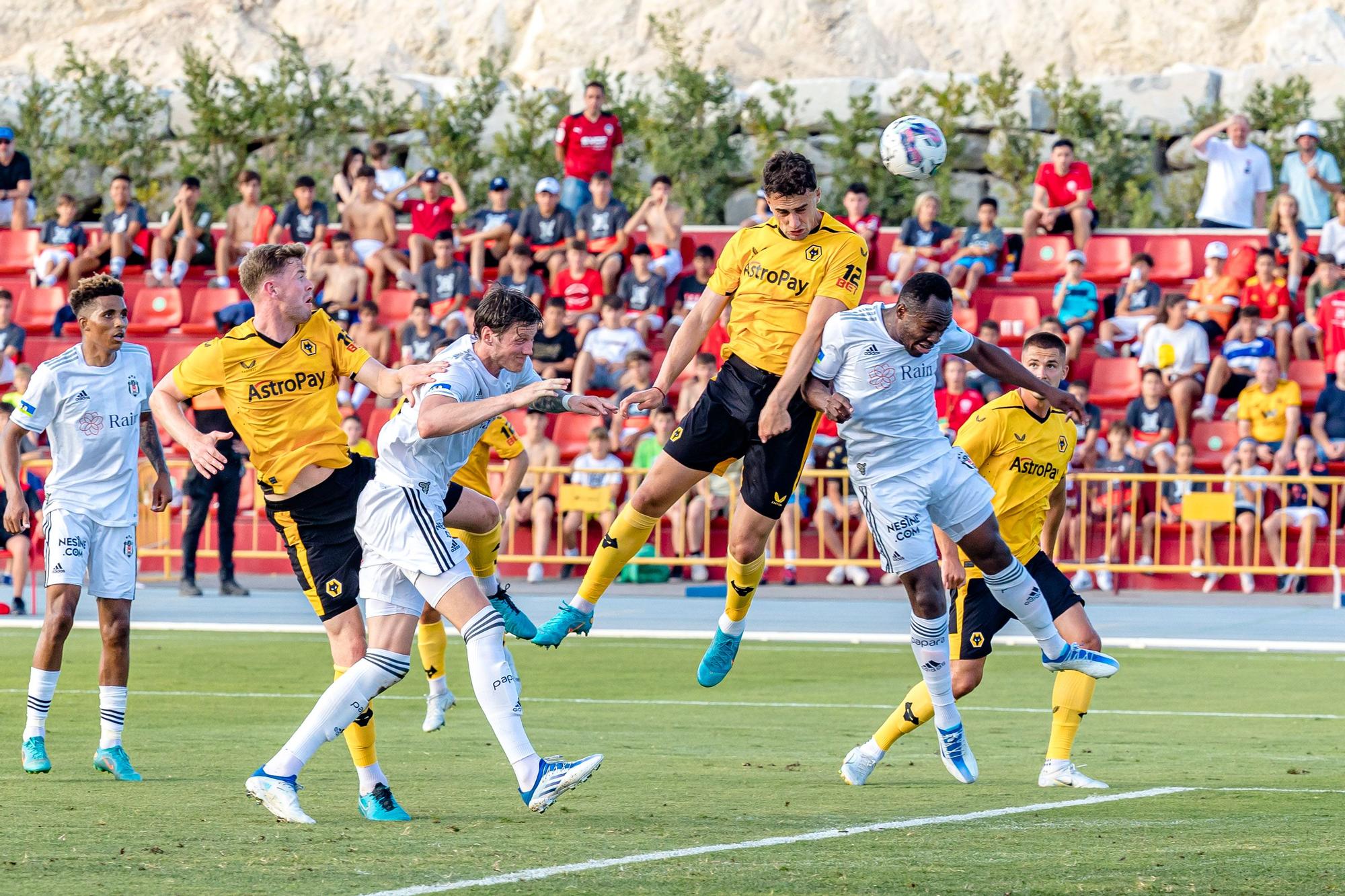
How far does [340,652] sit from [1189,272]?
59.0ft

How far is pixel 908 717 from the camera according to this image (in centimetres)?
927

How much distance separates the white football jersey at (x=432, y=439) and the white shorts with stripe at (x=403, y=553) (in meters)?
0.07

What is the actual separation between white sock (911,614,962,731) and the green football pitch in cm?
34

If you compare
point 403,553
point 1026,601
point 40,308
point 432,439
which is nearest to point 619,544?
point 1026,601

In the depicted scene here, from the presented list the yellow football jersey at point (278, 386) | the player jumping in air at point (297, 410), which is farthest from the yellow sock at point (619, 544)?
the yellow football jersey at point (278, 386)

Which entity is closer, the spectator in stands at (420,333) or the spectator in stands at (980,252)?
the spectator in stands at (420,333)

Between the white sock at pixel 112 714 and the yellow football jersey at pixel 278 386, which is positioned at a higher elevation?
the yellow football jersey at pixel 278 386

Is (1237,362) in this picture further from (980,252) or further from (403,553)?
(403,553)

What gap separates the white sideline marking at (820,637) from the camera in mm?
15820

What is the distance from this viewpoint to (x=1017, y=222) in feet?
88.6

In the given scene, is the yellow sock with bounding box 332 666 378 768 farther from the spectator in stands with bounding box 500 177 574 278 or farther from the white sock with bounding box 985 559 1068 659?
the spectator in stands with bounding box 500 177 574 278

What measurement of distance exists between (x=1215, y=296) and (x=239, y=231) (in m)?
12.7

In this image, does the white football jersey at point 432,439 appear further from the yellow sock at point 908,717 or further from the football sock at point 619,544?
the football sock at point 619,544

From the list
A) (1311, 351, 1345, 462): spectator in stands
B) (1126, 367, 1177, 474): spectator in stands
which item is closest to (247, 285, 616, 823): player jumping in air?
(1126, 367, 1177, 474): spectator in stands
